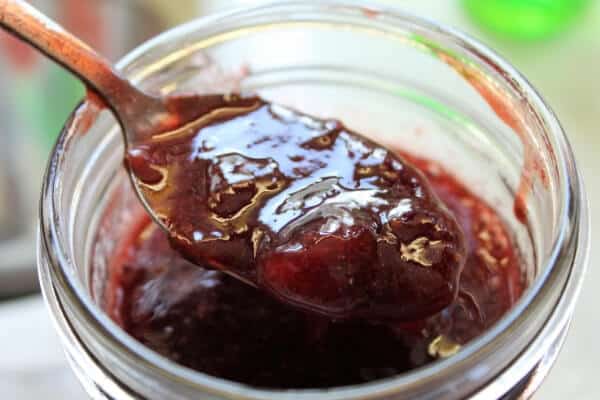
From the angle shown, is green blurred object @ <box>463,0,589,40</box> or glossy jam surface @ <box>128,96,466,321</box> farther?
green blurred object @ <box>463,0,589,40</box>

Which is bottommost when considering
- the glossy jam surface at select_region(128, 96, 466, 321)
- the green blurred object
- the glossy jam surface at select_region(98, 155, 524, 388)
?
the glossy jam surface at select_region(98, 155, 524, 388)

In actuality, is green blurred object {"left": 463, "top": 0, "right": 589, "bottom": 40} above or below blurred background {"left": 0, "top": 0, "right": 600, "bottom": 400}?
above

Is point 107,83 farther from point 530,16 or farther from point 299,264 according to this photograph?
point 530,16

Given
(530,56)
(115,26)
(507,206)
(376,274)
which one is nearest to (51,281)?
(376,274)

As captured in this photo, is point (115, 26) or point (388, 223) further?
point (115, 26)

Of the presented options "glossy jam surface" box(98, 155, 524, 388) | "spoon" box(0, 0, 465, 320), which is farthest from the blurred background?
"spoon" box(0, 0, 465, 320)

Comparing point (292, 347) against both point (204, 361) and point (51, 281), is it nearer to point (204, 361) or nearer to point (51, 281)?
point (204, 361)

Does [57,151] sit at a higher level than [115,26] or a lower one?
lower

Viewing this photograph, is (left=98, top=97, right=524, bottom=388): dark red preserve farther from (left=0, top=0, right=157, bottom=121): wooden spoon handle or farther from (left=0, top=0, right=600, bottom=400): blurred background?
(left=0, top=0, right=600, bottom=400): blurred background
